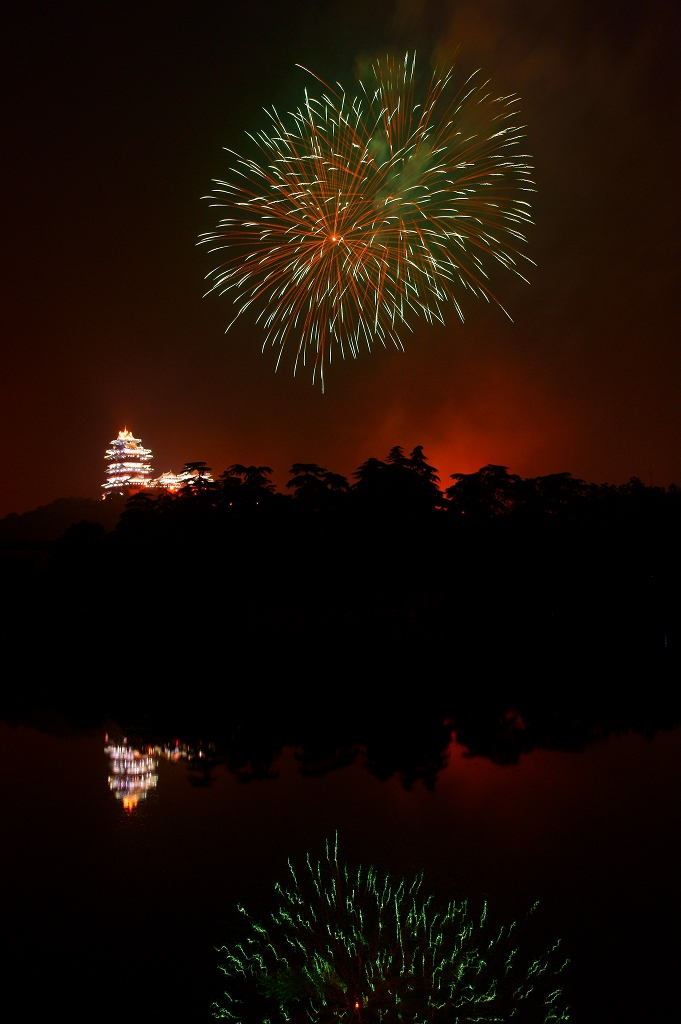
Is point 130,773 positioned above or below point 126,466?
below

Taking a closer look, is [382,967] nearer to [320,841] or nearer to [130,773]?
[320,841]

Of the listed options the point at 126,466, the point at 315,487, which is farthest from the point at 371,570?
the point at 126,466

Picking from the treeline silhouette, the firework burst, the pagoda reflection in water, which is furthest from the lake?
the treeline silhouette

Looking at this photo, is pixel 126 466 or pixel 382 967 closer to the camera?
pixel 382 967

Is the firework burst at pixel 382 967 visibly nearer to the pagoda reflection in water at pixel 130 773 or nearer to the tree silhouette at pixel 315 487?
the pagoda reflection in water at pixel 130 773

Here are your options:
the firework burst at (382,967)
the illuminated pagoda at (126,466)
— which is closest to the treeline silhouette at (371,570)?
the firework burst at (382,967)

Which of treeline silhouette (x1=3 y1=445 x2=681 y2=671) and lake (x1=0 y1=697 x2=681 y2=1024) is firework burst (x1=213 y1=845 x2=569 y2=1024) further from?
treeline silhouette (x1=3 y1=445 x2=681 y2=671)
